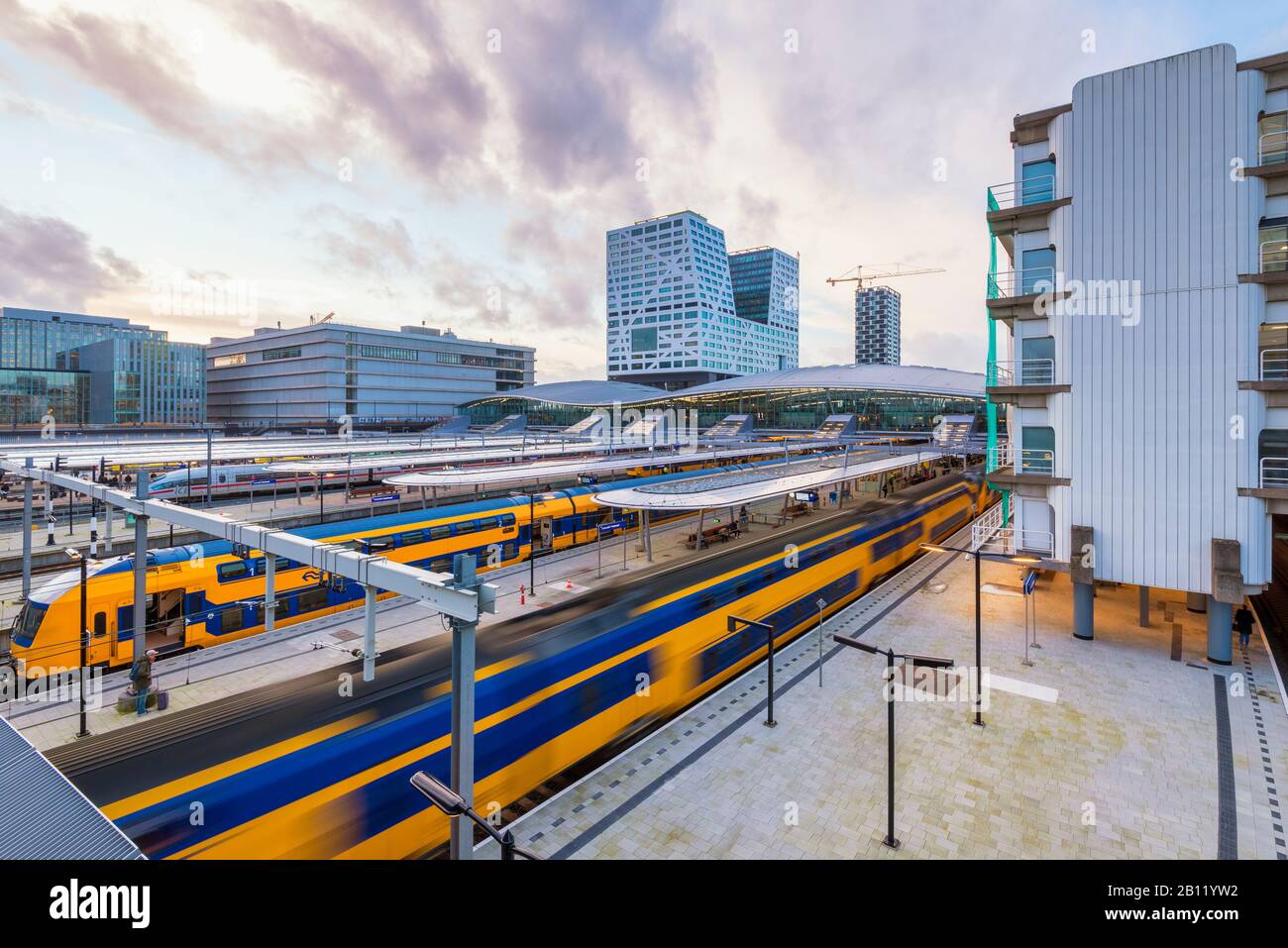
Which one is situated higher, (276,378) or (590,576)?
(276,378)

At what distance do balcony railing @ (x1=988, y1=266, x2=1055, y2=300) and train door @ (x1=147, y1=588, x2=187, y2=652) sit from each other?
80.2 ft

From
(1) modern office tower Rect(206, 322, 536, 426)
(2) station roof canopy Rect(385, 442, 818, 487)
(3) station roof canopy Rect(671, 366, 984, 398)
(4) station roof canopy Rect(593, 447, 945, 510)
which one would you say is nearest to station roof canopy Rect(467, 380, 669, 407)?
(1) modern office tower Rect(206, 322, 536, 426)

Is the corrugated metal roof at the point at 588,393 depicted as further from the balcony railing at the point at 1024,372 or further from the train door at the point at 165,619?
the train door at the point at 165,619

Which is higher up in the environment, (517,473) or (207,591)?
(517,473)

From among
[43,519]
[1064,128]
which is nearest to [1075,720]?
[1064,128]

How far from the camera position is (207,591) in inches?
603

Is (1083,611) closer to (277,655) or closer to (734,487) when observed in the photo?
(734,487)

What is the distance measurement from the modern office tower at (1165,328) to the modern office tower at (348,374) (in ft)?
295

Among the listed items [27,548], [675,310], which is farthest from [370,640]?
[675,310]

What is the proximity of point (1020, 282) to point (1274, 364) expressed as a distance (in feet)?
20.1

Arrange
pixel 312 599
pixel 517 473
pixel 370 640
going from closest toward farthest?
pixel 370 640
pixel 312 599
pixel 517 473
